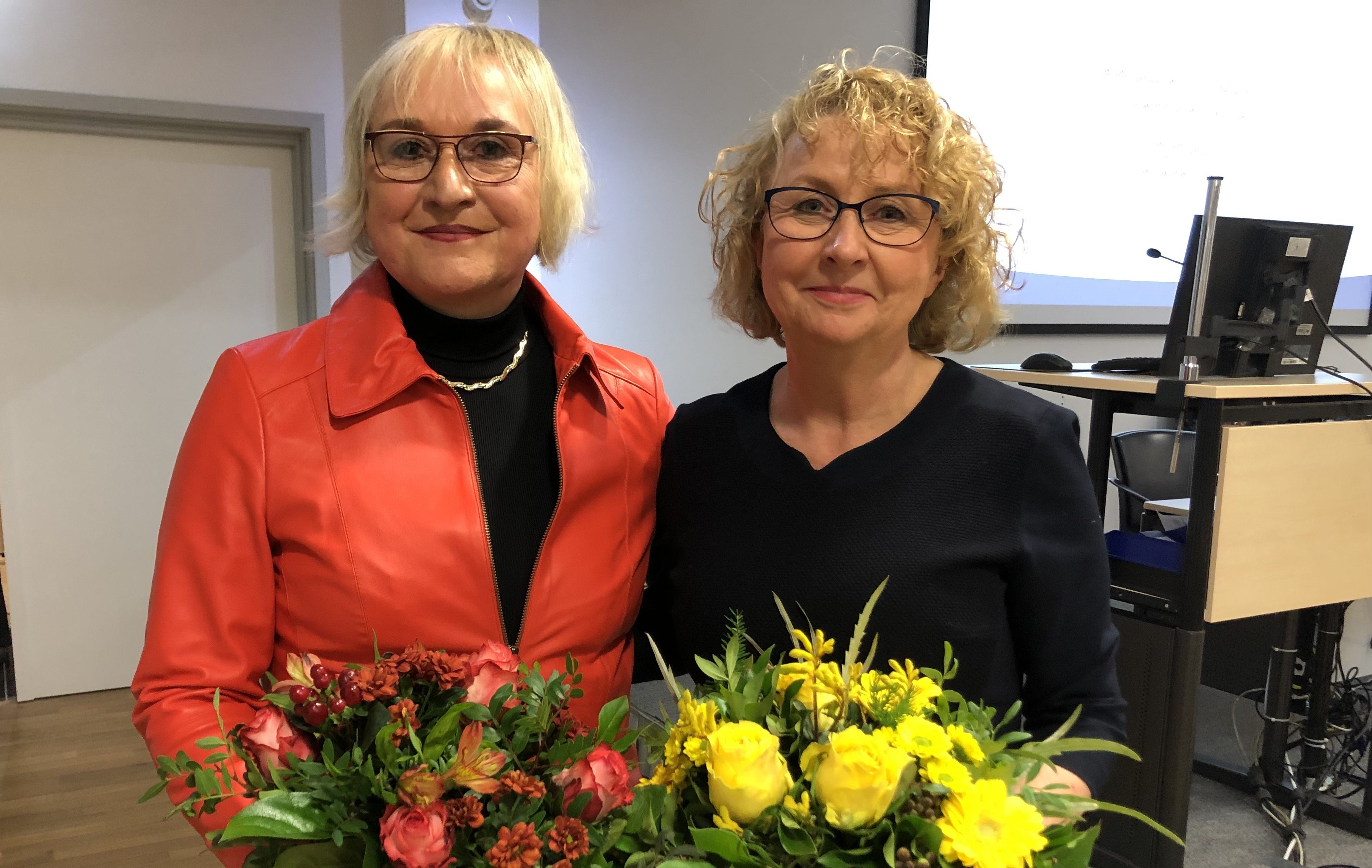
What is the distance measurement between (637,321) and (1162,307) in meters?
2.62

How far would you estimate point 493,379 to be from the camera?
1340 millimetres

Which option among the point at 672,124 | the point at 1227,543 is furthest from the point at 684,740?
the point at 672,124

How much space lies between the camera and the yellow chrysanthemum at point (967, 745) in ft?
2.22

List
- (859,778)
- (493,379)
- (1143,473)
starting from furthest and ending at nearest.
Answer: (1143,473)
(493,379)
(859,778)

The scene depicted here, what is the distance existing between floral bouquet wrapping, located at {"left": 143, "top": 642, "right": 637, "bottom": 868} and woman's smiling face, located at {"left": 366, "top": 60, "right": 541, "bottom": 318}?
60 cm

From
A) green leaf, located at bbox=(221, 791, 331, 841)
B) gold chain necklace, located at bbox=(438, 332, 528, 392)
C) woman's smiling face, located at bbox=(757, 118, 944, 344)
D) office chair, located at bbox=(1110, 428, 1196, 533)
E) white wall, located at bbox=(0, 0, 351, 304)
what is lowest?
office chair, located at bbox=(1110, 428, 1196, 533)

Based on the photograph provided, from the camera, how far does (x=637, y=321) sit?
3.93m

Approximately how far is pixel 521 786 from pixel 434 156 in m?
0.82

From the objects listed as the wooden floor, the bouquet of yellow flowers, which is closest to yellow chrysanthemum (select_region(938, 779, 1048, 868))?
the bouquet of yellow flowers

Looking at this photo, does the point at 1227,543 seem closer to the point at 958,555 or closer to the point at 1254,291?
the point at 1254,291

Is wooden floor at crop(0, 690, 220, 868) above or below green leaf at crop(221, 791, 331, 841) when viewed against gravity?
below

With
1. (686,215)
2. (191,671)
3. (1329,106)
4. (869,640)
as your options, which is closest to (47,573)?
(686,215)

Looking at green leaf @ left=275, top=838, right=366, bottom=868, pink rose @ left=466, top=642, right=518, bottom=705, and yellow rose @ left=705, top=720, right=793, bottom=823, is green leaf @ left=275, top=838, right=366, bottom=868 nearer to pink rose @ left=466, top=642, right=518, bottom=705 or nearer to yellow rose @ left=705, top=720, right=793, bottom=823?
pink rose @ left=466, top=642, right=518, bottom=705

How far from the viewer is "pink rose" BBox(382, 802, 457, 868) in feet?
2.03
